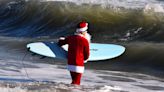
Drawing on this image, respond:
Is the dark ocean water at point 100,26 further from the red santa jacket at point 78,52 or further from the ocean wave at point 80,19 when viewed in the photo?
the red santa jacket at point 78,52

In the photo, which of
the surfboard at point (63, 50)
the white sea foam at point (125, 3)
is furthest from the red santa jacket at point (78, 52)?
the white sea foam at point (125, 3)

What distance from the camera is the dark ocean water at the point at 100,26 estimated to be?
492 inches

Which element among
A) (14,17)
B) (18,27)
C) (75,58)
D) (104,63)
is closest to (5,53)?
(104,63)

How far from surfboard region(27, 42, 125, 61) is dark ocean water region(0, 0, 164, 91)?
6.22ft

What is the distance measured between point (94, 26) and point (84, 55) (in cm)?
967

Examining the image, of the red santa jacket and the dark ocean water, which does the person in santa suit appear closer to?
the red santa jacket

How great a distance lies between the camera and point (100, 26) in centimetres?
1767

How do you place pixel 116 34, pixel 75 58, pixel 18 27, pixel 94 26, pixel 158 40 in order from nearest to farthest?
pixel 75 58
pixel 158 40
pixel 116 34
pixel 94 26
pixel 18 27

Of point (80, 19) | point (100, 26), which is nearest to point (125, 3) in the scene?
point (80, 19)

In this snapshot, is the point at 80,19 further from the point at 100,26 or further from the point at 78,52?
the point at 78,52

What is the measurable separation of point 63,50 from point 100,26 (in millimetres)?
8999

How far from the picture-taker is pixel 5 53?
1281 centimetres

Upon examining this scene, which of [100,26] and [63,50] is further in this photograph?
[100,26]

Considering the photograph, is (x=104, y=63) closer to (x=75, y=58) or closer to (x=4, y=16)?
(x=75, y=58)
